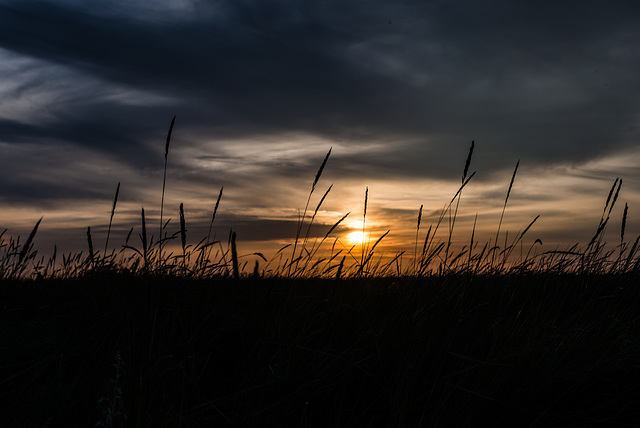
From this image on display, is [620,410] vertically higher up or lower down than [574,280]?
lower down

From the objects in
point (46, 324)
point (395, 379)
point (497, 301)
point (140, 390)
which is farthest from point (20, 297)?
point (497, 301)

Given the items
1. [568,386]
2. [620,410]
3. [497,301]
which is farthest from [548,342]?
[497,301]

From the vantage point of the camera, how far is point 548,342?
2473mm

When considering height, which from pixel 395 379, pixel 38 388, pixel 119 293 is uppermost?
pixel 119 293

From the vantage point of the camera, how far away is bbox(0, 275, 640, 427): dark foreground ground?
186 cm

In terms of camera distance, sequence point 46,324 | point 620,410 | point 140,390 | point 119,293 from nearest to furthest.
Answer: point 140,390 → point 620,410 → point 46,324 → point 119,293

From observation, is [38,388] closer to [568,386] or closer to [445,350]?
[445,350]

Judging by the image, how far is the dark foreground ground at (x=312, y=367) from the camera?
1.86 meters

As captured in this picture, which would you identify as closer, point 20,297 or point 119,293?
point 119,293

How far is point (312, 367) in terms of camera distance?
208 centimetres

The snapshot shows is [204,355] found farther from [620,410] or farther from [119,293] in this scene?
[620,410]

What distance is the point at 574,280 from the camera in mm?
3863

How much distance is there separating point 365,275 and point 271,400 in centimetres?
188

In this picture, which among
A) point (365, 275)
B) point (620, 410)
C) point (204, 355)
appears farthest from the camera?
point (365, 275)
